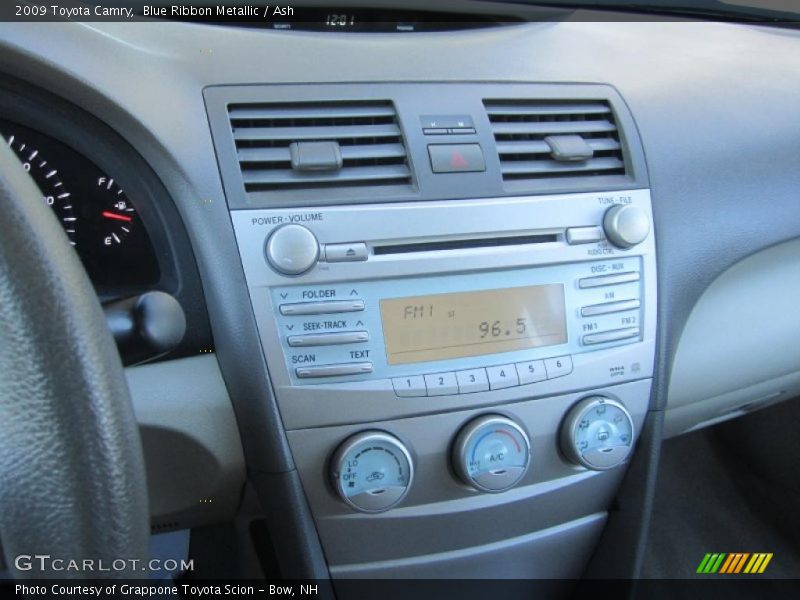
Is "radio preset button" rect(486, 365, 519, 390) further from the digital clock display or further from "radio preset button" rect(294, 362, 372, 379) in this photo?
the digital clock display

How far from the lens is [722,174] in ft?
3.72

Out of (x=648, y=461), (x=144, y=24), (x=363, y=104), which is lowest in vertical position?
(x=648, y=461)

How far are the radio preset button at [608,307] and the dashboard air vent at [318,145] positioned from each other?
0.90 feet

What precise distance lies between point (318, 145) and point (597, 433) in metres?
0.50

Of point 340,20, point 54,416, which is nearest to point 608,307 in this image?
point 340,20

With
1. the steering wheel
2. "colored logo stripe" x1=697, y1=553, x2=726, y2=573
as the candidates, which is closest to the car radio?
the steering wheel

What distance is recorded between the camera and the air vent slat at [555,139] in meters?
1.01

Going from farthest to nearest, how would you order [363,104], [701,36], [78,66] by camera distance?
[701,36] < [363,104] < [78,66]

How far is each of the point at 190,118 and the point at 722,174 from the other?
0.71m

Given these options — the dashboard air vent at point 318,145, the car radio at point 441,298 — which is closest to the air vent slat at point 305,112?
the dashboard air vent at point 318,145

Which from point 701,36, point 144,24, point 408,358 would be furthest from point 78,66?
point 701,36

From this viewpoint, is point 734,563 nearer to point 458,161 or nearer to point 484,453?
point 484,453

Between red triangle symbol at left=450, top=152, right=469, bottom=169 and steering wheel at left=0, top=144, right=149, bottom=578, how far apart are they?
1.75ft

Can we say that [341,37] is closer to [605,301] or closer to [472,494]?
[605,301]
